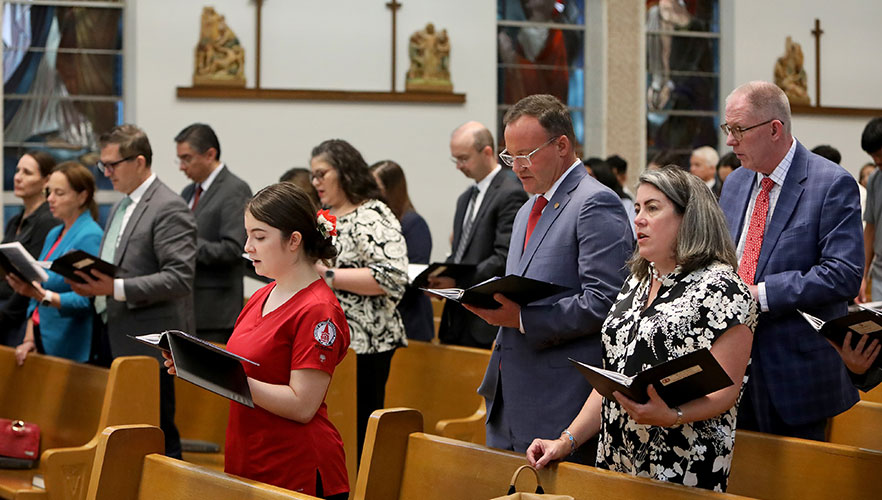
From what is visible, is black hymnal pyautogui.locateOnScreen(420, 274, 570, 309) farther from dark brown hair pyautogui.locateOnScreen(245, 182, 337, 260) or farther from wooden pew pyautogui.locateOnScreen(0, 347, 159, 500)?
wooden pew pyautogui.locateOnScreen(0, 347, 159, 500)

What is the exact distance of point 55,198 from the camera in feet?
16.1

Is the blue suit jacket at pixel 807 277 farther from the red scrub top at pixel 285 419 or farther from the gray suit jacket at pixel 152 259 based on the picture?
the gray suit jacket at pixel 152 259

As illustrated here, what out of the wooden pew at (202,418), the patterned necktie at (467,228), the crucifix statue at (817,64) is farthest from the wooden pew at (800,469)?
the crucifix statue at (817,64)

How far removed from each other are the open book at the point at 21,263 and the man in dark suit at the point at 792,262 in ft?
9.78

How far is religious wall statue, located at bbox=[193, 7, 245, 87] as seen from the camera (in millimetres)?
8930

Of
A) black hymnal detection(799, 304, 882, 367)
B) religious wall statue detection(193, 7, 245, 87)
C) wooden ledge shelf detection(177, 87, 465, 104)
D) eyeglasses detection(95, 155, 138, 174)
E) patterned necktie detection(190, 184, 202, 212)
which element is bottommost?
black hymnal detection(799, 304, 882, 367)

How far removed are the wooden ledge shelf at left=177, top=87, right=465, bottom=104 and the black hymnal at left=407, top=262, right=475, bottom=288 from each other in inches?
195

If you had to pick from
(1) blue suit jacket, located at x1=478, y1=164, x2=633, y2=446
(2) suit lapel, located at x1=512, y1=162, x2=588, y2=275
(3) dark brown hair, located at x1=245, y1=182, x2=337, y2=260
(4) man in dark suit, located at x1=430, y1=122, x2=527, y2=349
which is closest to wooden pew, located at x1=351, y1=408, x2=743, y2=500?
(1) blue suit jacket, located at x1=478, y1=164, x2=633, y2=446

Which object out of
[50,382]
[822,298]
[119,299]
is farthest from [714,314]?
[50,382]

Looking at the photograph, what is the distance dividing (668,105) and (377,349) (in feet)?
23.2

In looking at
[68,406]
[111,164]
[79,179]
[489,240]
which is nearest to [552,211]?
[489,240]

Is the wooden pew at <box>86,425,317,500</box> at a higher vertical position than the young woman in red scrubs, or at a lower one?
lower

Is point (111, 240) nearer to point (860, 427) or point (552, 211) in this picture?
point (552, 211)

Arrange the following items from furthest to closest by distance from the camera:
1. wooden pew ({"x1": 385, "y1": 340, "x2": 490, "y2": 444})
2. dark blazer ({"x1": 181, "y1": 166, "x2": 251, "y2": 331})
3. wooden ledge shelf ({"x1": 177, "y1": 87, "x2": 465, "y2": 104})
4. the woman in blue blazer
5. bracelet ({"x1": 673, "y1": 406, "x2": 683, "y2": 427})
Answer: wooden ledge shelf ({"x1": 177, "y1": 87, "x2": 465, "y2": 104}) → dark blazer ({"x1": 181, "y1": 166, "x2": 251, "y2": 331}) → wooden pew ({"x1": 385, "y1": 340, "x2": 490, "y2": 444}) → the woman in blue blazer → bracelet ({"x1": 673, "y1": 406, "x2": 683, "y2": 427})
